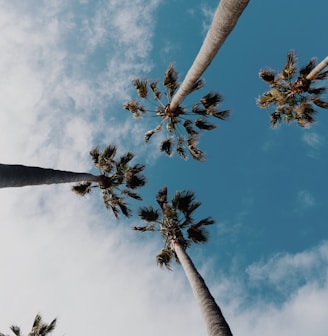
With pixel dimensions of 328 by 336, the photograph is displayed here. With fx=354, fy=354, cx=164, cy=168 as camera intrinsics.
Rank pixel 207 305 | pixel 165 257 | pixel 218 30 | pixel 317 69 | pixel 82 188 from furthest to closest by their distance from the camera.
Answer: pixel 82 188 < pixel 165 257 < pixel 317 69 < pixel 207 305 < pixel 218 30

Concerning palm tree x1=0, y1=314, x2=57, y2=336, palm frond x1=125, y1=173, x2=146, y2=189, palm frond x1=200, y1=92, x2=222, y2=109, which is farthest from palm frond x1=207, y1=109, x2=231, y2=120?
palm tree x1=0, y1=314, x2=57, y2=336

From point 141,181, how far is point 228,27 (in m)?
12.7

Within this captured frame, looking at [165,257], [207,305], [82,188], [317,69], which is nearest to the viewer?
[207,305]

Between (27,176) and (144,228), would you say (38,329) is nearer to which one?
(144,228)

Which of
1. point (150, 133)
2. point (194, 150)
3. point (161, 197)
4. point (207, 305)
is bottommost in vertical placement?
point (207, 305)

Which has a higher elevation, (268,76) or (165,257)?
(268,76)

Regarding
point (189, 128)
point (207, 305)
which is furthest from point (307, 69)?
point (207, 305)

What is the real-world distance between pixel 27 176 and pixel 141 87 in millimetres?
11154

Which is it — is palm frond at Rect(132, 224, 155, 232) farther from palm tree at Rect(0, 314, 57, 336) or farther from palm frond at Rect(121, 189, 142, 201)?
palm tree at Rect(0, 314, 57, 336)

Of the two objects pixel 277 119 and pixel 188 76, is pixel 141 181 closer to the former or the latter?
pixel 277 119

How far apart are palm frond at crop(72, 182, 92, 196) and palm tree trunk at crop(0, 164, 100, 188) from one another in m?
8.18

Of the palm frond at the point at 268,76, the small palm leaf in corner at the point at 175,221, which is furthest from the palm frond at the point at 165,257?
the palm frond at the point at 268,76

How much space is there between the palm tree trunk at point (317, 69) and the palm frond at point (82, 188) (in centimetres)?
1188

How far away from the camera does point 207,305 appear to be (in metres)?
9.58
